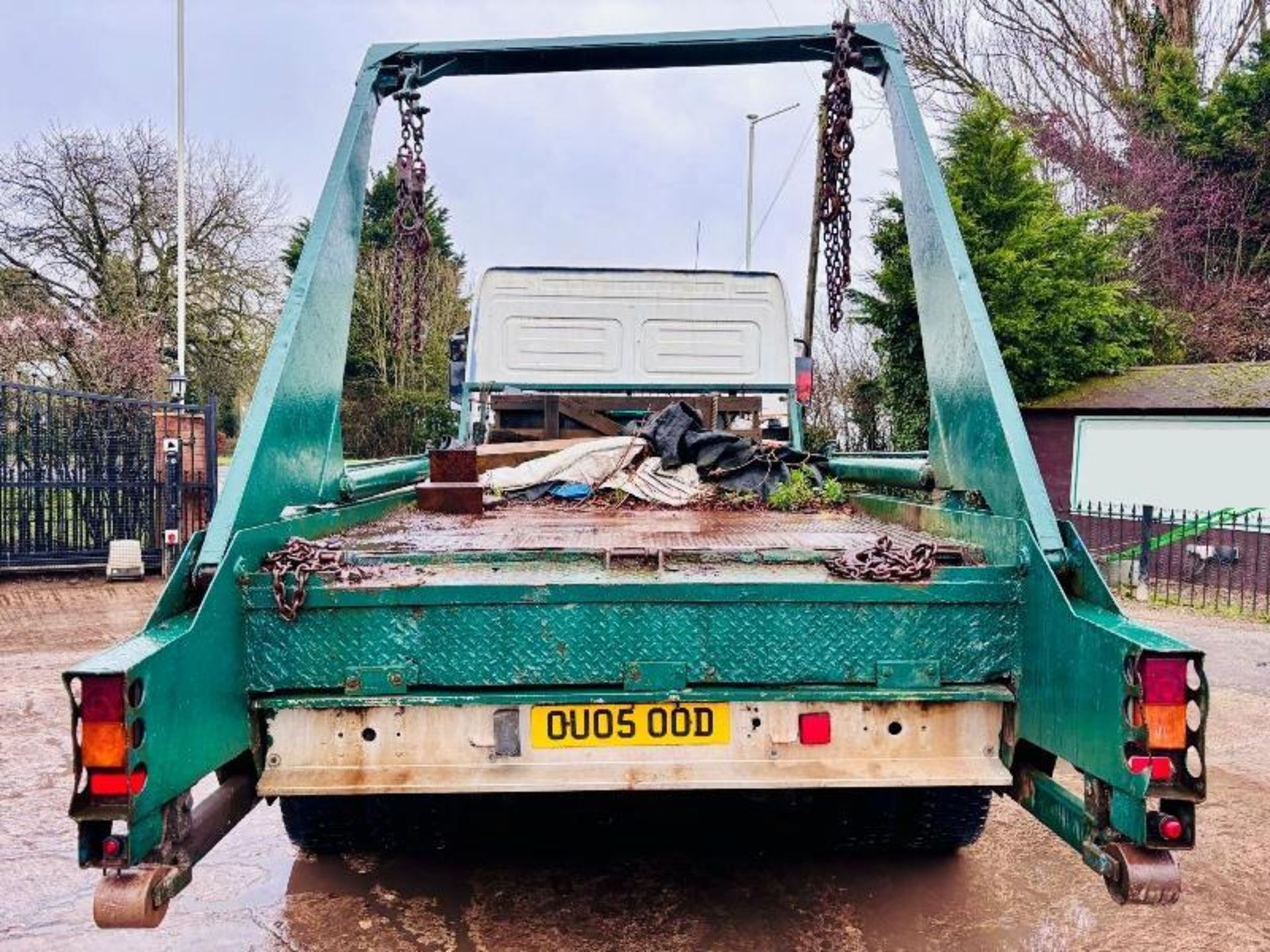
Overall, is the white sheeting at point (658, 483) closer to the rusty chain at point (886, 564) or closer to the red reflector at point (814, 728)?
the rusty chain at point (886, 564)

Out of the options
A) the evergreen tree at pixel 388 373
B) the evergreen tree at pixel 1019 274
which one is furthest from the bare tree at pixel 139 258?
the evergreen tree at pixel 1019 274

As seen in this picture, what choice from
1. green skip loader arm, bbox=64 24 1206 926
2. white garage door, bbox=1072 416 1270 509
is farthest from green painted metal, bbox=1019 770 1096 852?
white garage door, bbox=1072 416 1270 509

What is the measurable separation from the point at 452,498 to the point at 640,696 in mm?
1911

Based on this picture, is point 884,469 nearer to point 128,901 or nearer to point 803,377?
point 803,377

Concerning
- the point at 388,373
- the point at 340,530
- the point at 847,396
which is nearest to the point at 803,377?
the point at 340,530

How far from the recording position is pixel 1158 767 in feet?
6.66

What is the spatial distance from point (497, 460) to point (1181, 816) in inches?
154

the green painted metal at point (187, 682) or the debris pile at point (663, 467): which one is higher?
the debris pile at point (663, 467)

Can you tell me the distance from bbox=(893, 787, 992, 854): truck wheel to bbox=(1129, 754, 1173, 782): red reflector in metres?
1.36

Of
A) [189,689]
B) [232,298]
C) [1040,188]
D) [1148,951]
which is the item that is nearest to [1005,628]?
[1148,951]

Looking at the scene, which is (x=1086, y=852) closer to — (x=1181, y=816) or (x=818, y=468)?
(x=1181, y=816)

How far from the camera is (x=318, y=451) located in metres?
3.48

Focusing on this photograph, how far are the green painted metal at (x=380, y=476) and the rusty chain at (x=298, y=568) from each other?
1.19 m

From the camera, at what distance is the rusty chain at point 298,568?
2.46m
